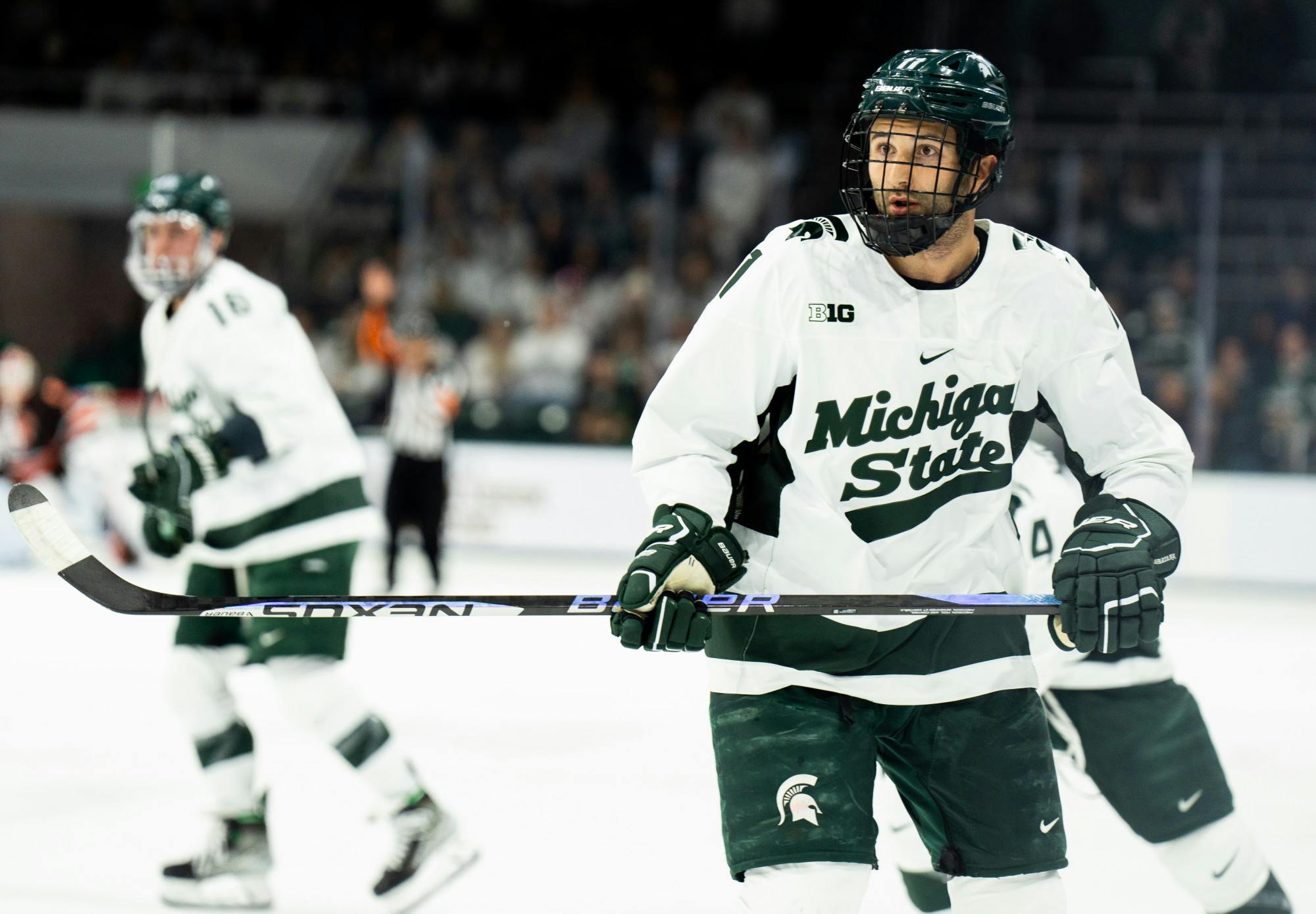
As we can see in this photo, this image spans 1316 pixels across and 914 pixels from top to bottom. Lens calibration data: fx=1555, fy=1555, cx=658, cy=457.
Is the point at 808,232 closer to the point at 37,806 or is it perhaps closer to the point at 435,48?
the point at 37,806

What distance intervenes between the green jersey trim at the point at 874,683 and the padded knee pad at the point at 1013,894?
204mm

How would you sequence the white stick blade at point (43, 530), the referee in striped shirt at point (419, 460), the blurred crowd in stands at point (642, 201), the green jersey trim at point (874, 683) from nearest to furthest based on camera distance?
the green jersey trim at point (874, 683)
the white stick blade at point (43, 530)
the referee in striped shirt at point (419, 460)
the blurred crowd in stands at point (642, 201)

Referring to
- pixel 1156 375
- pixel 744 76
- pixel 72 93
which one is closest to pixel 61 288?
pixel 72 93

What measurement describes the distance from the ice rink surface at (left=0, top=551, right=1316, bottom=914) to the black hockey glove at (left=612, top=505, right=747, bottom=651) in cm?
139

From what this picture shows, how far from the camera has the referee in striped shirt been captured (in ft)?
22.1

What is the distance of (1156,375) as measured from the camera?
759 centimetres

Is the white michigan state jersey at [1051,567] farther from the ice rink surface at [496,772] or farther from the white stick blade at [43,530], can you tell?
the white stick blade at [43,530]

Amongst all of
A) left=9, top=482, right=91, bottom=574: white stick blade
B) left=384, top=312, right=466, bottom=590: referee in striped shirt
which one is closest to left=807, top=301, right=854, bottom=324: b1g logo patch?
left=9, top=482, right=91, bottom=574: white stick blade

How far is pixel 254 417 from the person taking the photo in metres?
2.97

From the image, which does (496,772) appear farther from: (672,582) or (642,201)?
(642,201)

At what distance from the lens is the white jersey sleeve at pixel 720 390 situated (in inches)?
68.3

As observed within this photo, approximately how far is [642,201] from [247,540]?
20.1ft

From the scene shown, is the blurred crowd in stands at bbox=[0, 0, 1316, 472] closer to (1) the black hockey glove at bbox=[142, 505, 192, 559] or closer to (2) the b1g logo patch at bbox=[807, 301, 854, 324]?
(1) the black hockey glove at bbox=[142, 505, 192, 559]

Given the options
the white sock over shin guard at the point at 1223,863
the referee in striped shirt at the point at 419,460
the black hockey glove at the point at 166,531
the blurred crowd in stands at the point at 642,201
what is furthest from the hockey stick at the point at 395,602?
the blurred crowd in stands at the point at 642,201
